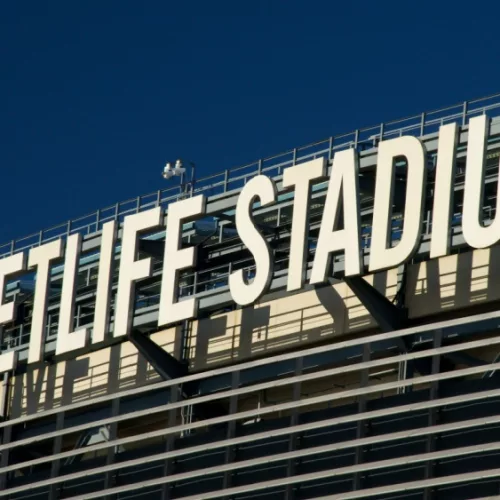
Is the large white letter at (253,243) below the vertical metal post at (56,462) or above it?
above

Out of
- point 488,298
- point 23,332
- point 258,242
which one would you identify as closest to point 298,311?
point 258,242

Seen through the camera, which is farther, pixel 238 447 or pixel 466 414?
pixel 238 447

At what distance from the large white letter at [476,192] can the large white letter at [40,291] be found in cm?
1432

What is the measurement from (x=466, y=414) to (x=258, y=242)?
8004mm

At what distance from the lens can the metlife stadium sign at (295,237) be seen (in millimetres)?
44438

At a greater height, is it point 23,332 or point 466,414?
point 23,332

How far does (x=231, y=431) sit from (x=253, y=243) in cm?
487

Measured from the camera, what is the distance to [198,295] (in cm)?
5069

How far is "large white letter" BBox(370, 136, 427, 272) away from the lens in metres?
44.8

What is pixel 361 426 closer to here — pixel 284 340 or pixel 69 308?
pixel 284 340

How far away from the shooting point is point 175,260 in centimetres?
4997

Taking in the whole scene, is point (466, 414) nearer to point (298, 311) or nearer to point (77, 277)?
point (298, 311)

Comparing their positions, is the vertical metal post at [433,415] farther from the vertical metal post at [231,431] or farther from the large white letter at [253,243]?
the vertical metal post at [231,431]

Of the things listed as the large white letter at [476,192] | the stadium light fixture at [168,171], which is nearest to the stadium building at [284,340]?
the large white letter at [476,192]
